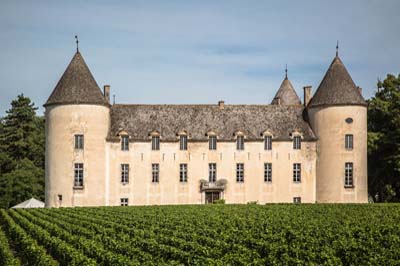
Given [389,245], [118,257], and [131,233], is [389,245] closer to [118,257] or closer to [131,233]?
[118,257]

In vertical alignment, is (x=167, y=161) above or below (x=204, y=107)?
below

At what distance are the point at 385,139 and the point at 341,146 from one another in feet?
14.9

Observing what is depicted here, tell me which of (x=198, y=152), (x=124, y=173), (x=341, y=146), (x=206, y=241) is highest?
(x=341, y=146)

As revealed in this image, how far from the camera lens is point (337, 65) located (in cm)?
4994

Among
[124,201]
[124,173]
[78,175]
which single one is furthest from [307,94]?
[78,175]

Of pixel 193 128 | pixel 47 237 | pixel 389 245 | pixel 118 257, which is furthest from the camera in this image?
pixel 193 128

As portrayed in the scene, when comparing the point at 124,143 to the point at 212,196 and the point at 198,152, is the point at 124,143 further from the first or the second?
the point at 212,196

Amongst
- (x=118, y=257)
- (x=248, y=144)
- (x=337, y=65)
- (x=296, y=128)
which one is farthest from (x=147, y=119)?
(x=118, y=257)

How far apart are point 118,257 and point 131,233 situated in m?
7.35

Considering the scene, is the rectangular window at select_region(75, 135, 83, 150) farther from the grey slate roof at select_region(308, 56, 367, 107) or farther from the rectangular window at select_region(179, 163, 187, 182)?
the grey slate roof at select_region(308, 56, 367, 107)

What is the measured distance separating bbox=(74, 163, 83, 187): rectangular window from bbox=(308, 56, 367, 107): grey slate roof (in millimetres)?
18187

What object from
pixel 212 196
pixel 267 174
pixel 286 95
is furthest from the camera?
pixel 286 95

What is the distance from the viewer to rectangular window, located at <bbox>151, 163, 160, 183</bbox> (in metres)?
48.1

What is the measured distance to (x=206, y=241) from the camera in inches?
869
